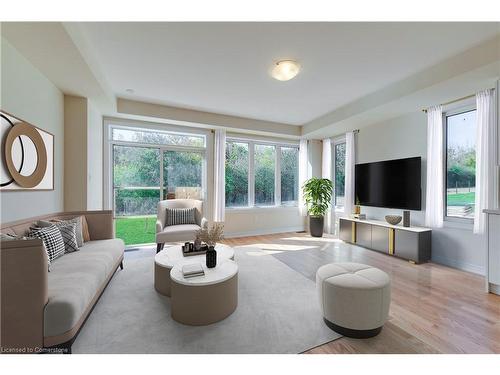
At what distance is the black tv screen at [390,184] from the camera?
3.84m

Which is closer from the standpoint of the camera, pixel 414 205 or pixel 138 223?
pixel 414 205

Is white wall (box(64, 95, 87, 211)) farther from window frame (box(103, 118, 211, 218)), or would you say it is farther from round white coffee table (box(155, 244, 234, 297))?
round white coffee table (box(155, 244, 234, 297))

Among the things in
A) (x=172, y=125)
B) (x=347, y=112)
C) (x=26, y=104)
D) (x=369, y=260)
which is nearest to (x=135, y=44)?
(x=26, y=104)

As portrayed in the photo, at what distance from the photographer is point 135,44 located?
2408 millimetres

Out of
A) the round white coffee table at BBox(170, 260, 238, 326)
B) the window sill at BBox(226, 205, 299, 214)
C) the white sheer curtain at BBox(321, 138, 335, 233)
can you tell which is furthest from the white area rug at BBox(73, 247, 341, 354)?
the white sheer curtain at BBox(321, 138, 335, 233)

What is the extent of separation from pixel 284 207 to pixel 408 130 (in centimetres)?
320

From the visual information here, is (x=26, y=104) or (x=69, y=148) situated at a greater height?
(x=26, y=104)

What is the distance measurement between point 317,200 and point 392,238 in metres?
1.98

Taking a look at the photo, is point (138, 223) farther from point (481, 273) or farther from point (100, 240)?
point (481, 273)

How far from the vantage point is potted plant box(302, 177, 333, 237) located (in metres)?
5.44

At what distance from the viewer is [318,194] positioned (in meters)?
5.47

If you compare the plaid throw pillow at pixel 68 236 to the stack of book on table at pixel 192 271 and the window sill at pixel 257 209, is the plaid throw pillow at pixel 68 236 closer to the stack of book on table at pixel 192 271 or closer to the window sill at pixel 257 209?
the stack of book on table at pixel 192 271

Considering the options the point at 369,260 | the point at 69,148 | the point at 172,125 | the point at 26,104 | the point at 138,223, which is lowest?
the point at 369,260

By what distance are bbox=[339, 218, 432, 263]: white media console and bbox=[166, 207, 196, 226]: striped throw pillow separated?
10.6 ft
